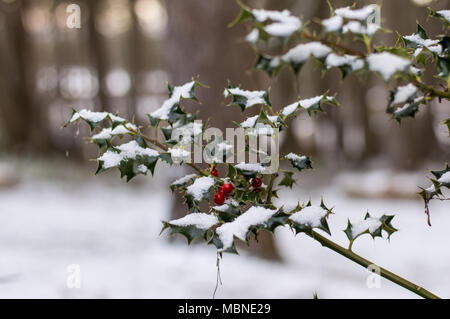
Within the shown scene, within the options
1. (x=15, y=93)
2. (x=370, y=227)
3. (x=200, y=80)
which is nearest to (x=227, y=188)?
(x=370, y=227)

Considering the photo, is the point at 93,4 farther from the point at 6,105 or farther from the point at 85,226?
the point at 85,226

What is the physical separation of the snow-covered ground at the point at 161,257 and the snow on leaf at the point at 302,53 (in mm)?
1606

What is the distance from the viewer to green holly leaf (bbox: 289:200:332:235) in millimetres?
1001

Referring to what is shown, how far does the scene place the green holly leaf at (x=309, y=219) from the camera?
39.4 inches

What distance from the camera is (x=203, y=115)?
329 centimetres

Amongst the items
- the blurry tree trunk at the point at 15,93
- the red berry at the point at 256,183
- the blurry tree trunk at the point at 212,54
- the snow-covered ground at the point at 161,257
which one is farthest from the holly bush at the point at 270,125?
the blurry tree trunk at the point at 15,93

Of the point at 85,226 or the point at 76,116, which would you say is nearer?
the point at 76,116

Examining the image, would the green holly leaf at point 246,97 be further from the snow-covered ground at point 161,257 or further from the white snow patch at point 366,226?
the snow-covered ground at point 161,257

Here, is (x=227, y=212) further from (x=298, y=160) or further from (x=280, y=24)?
(x=280, y=24)

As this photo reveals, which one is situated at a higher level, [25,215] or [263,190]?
[25,215]

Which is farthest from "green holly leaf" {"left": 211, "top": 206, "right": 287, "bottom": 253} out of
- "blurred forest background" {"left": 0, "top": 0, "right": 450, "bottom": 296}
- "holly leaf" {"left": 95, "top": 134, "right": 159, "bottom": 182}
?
"blurred forest background" {"left": 0, "top": 0, "right": 450, "bottom": 296}

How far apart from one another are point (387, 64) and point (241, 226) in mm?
400

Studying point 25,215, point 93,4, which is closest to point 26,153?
point 93,4

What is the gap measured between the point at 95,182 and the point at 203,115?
5205 millimetres
